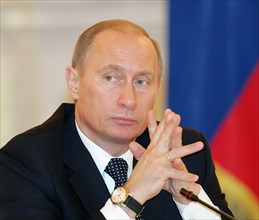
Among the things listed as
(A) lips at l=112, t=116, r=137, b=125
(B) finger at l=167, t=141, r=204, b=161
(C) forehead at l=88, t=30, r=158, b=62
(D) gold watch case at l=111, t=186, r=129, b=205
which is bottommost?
Answer: (D) gold watch case at l=111, t=186, r=129, b=205

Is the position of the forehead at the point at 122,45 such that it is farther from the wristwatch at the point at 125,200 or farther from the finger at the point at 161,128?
the wristwatch at the point at 125,200

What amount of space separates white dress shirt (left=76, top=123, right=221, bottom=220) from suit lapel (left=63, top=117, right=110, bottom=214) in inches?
2.3

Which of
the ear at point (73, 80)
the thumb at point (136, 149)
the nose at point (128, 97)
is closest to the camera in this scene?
the thumb at point (136, 149)

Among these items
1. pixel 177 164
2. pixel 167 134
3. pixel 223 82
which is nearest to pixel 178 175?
pixel 177 164

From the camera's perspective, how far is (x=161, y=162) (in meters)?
2.87

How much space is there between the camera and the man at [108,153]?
9.43 ft

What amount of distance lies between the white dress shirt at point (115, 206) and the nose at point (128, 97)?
343 millimetres

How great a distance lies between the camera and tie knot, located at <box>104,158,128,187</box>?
3248 millimetres

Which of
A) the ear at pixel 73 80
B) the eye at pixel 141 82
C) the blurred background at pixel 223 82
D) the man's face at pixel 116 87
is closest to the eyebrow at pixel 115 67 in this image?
the man's face at pixel 116 87

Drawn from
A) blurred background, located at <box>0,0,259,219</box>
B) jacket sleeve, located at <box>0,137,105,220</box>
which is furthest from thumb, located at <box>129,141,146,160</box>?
blurred background, located at <box>0,0,259,219</box>

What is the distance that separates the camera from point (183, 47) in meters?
4.22

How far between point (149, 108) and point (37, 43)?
1754 mm

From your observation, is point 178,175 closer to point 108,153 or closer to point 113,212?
point 113,212

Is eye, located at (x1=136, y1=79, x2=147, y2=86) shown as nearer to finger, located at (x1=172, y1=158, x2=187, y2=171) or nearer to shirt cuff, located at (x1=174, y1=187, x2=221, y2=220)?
finger, located at (x1=172, y1=158, x2=187, y2=171)
